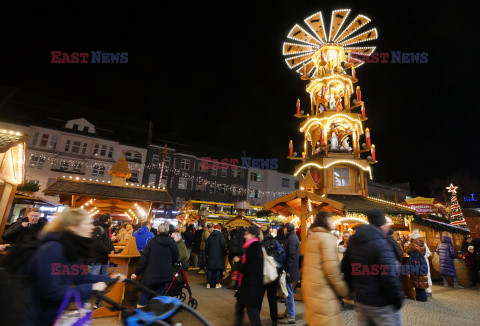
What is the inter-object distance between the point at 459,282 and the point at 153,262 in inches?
572

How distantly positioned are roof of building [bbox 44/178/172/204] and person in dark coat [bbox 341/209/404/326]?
32.5ft

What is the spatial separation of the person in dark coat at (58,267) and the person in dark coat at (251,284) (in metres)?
2.51

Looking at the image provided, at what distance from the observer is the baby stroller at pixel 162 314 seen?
2391 mm

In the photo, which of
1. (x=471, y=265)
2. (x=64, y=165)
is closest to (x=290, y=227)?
(x=471, y=265)

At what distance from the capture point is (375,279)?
3252mm

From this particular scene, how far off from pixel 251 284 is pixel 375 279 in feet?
6.91

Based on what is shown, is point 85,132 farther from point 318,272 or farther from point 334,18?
point 318,272

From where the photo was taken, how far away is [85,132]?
3456 cm

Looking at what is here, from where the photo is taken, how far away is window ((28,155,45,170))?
3066 centimetres

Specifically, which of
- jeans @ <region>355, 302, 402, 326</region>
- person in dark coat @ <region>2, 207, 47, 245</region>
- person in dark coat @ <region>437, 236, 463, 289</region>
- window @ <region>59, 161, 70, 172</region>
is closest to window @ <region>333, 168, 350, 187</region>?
person in dark coat @ <region>437, 236, 463, 289</region>

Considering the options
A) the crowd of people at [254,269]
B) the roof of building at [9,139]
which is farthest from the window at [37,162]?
the roof of building at [9,139]

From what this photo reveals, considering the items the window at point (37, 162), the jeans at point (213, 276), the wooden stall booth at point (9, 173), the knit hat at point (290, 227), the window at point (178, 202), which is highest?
the window at point (37, 162)

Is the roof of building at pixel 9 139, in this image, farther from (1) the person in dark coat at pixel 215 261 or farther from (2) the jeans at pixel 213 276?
(2) the jeans at pixel 213 276

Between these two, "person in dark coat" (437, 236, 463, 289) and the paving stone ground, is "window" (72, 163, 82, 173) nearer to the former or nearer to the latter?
the paving stone ground
